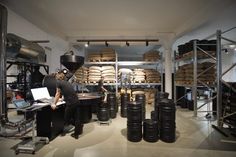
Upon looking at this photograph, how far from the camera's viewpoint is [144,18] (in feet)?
20.0

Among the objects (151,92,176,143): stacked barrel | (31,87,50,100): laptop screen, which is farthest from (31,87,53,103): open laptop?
(151,92,176,143): stacked barrel

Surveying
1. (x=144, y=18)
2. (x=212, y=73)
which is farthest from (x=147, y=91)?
(x=144, y=18)

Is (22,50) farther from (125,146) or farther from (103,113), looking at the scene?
(125,146)

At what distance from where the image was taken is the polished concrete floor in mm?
3301

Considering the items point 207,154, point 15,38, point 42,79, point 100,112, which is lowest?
point 207,154

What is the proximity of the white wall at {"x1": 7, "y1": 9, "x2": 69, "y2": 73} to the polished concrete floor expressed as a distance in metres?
3.51

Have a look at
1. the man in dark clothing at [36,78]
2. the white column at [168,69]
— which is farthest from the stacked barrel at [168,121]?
the man in dark clothing at [36,78]

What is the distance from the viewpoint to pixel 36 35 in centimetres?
655

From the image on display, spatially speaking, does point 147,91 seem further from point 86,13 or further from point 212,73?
point 86,13

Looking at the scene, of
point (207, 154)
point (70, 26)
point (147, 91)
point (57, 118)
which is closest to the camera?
point (207, 154)

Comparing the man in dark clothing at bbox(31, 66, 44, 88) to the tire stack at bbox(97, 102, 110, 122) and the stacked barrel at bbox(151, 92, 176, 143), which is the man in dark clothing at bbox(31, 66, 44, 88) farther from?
the stacked barrel at bbox(151, 92, 176, 143)

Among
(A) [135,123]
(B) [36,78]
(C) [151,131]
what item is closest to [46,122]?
(A) [135,123]

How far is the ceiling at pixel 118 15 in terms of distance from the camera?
4.84 metres

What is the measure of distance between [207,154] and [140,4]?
13.8ft
